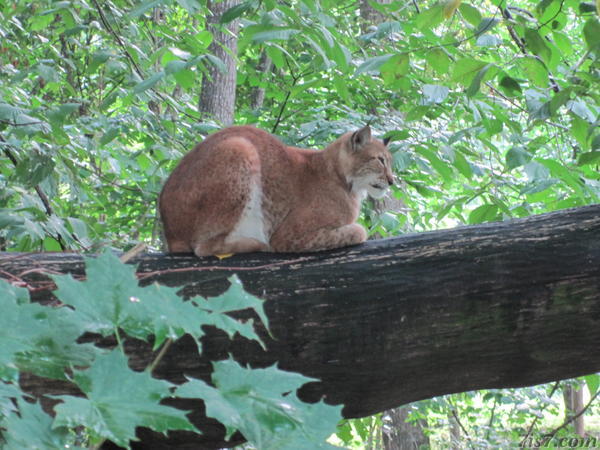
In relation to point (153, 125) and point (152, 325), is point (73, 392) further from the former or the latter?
point (153, 125)

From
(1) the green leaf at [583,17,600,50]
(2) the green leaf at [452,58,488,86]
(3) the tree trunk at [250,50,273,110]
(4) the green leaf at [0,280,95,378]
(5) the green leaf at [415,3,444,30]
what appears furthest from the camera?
(3) the tree trunk at [250,50,273,110]

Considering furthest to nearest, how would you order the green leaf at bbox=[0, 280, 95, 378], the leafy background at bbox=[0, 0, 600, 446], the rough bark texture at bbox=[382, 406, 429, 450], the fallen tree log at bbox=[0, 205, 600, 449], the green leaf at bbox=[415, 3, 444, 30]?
the rough bark texture at bbox=[382, 406, 429, 450] → the leafy background at bbox=[0, 0, 600, 446] → the green leaf at bbox=[415, 3, 444, 30] → the fallen tree log at bbox=[0, 205, 600, 449] → the green leaf at bbox=[0, 280, 95, 378]

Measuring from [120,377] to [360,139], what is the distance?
3.72m

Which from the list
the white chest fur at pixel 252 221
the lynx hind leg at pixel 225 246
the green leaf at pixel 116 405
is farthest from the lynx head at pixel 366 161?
the green leaf at pixel 116 405

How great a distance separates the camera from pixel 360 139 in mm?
4539

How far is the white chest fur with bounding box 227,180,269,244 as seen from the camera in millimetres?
4043

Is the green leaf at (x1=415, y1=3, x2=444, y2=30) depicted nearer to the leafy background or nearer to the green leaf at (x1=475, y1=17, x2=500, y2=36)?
the leafy background

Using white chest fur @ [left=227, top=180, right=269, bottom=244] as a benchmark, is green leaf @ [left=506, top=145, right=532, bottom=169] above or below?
above

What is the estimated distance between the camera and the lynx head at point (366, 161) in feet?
14.9

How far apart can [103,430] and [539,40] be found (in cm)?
280

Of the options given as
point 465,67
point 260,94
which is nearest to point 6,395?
point 465,67

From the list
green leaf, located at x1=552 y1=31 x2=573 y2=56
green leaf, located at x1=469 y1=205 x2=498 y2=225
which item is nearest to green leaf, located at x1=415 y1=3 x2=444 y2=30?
green leaf, located at x1=552 y1=31 x2=573 y2=56

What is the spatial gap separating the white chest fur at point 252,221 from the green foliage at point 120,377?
111 inches

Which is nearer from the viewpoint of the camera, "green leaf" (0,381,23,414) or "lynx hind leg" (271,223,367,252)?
"green leaf" (0,381,23,414)
